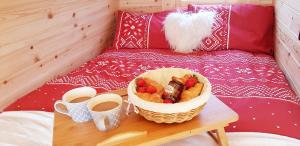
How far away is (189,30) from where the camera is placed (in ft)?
6.86

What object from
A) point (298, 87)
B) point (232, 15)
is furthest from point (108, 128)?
point (232, 15)

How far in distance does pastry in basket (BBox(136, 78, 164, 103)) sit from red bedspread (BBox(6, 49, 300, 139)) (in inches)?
15.0

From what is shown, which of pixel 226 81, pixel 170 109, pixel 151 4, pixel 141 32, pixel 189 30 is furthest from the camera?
pixel 151 4

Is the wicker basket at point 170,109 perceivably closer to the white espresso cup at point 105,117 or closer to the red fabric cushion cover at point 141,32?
the white espresso cup at point 105,117

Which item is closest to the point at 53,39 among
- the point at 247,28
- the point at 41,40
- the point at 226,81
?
the point at 41,40

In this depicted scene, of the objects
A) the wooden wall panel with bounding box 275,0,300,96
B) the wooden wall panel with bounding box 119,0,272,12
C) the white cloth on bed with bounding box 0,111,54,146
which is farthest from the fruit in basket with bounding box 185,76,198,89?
the wooden wall panel with bounding box 119,0,272,12

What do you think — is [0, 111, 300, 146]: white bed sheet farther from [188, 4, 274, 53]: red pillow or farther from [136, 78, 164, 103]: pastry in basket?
[188, 4, 274, 53]: red pillow

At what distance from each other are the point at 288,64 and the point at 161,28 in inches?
35.9

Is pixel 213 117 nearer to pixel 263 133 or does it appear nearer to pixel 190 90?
pixel 190 90

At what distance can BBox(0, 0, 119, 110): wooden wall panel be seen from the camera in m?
1.43

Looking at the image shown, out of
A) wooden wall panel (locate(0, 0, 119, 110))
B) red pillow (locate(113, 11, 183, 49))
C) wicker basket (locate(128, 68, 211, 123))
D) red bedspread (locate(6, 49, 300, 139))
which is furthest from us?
red pillow (locate(113, 11, 183, 49))

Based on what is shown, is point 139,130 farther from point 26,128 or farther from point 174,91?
point 26,128

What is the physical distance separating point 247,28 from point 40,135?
1543 mm

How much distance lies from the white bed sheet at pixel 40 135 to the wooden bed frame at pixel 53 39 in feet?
0.60
